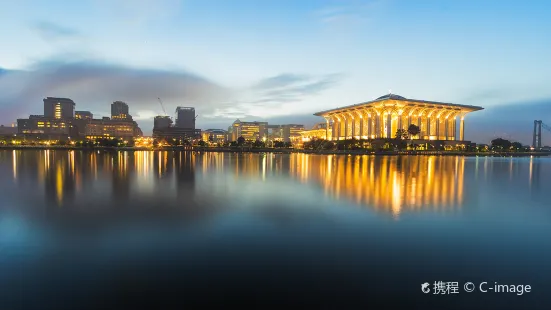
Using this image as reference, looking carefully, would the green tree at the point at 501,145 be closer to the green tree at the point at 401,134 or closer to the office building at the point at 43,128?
the green tree at the point at 401,134

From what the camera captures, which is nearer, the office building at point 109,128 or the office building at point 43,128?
the office building at point 43,128

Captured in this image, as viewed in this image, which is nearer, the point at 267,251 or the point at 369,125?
the point at 267,251

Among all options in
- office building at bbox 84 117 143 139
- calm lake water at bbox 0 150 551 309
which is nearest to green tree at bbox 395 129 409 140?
calm lake water at bbox 0 150 551 309

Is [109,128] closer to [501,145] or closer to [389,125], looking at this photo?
[389,125]

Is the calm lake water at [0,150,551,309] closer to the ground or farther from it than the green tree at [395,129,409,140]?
closer to the ground

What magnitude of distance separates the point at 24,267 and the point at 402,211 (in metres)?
10.7

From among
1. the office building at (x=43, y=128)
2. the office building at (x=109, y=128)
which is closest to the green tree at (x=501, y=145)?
the office building at (x=109, y=128)

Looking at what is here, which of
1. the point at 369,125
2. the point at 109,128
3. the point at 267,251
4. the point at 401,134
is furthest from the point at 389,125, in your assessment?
the point at 109,128

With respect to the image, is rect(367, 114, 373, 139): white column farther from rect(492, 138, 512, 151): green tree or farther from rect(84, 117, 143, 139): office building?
rect(84, 117, 143, 139): office building

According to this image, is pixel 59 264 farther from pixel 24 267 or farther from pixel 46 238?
pixel 46 238

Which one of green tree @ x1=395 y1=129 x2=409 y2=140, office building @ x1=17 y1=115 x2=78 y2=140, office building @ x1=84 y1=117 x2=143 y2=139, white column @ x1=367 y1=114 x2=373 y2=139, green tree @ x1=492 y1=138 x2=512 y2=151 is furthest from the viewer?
office building @ x1=84 y1=117 x2=143 y2=139

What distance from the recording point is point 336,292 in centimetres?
523

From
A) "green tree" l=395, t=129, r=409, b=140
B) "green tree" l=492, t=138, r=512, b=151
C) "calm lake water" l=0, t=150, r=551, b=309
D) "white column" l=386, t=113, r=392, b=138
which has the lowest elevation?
"calm lake water" l=0, t=150, r=551, b=309

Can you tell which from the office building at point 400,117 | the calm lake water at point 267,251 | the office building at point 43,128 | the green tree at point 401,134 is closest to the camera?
the calm lake water at point 267,251
